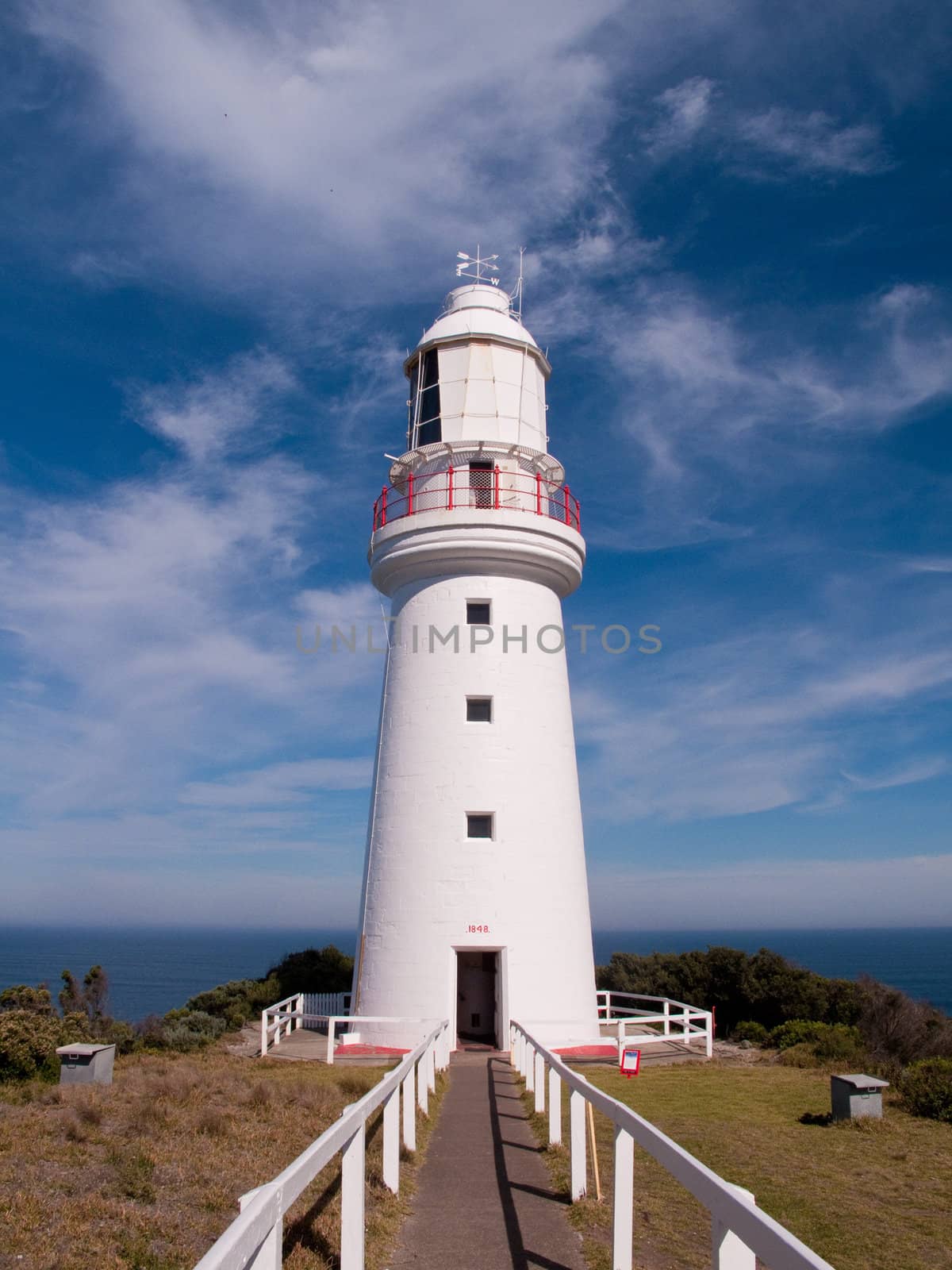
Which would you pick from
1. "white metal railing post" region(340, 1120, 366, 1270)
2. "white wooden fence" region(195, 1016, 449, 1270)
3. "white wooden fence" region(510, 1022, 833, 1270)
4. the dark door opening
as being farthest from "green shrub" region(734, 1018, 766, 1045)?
"white metal railing post" region(340, 1120, 366, 1270)

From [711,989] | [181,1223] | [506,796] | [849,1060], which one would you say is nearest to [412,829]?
[506,796]

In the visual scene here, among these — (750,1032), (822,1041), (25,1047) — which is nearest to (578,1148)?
(25,1047)

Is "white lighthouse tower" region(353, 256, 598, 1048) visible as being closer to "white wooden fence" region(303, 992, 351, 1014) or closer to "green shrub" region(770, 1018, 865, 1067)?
"green shrub" region(770, 1018, 865, 1067)

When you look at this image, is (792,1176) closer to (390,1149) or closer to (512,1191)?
(512,1191)

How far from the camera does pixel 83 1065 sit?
1270 centimetres

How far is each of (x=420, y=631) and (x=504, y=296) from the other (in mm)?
8334

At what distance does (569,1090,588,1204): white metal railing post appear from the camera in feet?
23.0

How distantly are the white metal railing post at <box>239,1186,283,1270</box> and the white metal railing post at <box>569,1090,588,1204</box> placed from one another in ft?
11.6

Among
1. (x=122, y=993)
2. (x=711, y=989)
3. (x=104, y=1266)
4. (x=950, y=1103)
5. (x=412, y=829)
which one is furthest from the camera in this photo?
(x=122, y=993)

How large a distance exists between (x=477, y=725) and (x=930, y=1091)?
9070 mm

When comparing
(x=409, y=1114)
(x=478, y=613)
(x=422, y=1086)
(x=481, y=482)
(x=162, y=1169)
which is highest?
(x=481, y=482)

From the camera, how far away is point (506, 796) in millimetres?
17203

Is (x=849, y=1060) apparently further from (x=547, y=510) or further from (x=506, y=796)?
(x=547, y=510)

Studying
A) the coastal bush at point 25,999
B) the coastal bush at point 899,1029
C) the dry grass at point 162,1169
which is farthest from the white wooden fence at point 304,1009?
the coastal bush at point 899,1029
